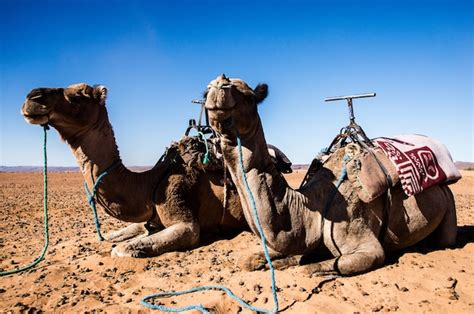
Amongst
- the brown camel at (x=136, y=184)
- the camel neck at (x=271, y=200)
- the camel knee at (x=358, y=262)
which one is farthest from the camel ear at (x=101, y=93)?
the camel knee at (x=358, y=262)

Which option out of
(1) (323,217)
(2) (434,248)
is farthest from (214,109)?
(2) (434,248)

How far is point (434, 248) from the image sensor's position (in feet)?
16.7

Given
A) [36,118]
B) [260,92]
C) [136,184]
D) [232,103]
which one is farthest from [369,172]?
[36,118]

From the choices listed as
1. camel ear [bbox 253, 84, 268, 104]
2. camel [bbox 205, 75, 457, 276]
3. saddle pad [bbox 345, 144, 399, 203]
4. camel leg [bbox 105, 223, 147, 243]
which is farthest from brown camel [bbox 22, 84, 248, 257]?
camel ear [bbox 253, 84, 268, 104]

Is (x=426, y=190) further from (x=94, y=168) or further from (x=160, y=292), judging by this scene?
(x=94, y=168)

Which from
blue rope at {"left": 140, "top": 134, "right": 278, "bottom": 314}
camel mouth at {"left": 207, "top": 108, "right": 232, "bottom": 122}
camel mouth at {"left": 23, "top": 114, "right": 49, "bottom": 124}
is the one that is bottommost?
blue rope at {"left": 140, "top": 134, "right": 278, "bottom": 314}

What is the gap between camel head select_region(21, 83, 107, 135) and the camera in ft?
15.2

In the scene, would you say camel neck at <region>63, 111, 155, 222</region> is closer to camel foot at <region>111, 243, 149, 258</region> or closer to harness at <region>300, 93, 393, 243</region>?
camel foot at <region>111, 243, 149, 258</region>

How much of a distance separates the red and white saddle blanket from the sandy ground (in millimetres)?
941

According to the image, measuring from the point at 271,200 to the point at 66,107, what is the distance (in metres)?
3.00

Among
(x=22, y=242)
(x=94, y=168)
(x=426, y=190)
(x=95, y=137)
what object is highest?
(x=95, y=137)

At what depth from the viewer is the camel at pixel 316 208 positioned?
3654 mm

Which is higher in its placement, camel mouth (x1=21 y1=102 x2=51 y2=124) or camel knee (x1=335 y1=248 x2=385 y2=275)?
camel mouth (x1=21 y1=102 x2=51 y2=124)

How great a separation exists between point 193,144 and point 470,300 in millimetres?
4294
